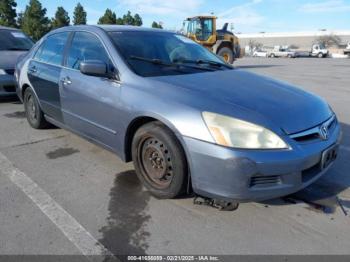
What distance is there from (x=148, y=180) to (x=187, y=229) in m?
0.72

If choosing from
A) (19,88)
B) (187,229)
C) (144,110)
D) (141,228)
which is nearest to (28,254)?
(141,228)

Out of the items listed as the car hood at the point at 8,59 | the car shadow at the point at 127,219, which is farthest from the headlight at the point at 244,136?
the car hood at the point at 8,59

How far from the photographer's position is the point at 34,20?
101 ft

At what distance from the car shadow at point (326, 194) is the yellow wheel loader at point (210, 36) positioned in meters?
15.8

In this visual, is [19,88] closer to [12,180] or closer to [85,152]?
[85,152]

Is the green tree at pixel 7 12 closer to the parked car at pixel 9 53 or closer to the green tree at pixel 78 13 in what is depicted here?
the green tree at pixel 78 13

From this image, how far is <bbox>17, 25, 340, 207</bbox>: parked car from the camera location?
2.56 meters

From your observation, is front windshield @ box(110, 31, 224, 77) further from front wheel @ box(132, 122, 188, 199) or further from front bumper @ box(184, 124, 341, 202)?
front bumper @ box(184, 124, 341, 202)

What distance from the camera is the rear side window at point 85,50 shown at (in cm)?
369

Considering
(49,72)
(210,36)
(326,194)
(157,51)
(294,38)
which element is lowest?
(326,194)

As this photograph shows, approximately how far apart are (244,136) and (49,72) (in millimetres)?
3057

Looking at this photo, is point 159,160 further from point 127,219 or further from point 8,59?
point 8,59

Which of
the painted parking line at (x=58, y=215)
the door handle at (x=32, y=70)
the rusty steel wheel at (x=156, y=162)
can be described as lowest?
the painted parking line at (x=58, y=215)

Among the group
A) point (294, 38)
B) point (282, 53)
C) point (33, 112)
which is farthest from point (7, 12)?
point (294, 38)
